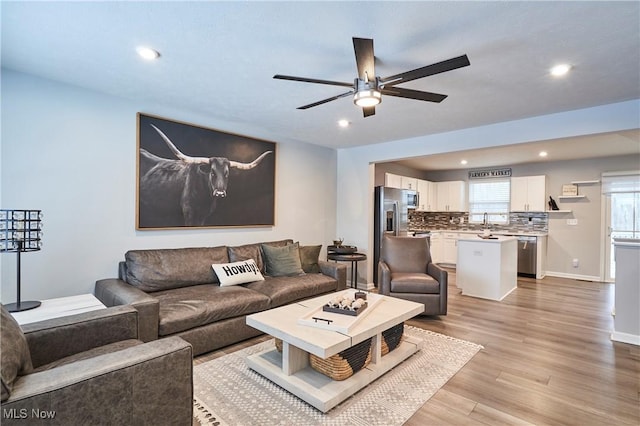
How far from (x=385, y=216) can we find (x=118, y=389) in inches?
180

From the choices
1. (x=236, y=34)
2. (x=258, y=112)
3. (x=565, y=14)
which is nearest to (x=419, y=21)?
(x=565, y=14)

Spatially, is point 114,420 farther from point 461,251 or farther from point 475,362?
point 461,251

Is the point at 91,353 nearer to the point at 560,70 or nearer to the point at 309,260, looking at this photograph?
the point at 309,260

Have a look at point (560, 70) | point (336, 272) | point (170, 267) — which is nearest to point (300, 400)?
point (170, 267)

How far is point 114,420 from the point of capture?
1.34m

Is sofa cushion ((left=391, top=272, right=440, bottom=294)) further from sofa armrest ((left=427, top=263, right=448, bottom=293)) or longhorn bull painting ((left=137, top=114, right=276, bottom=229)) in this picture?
longhorn bull painting ((left=137, top=114, right=276, bottom=229))

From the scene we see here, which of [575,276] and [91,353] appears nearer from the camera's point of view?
[91,353]

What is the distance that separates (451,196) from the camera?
7707 millimetres

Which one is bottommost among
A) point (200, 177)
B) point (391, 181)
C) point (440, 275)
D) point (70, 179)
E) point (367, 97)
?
point (440, 275)

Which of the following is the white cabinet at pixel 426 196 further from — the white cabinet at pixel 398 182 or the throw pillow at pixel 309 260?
the throw pillow at pixel 309 260

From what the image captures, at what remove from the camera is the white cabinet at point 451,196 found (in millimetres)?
7625

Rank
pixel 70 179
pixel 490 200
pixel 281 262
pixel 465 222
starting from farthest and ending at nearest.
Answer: pixel 465 222 < pixel 490 200 < pixel 281 262 < pixel 70 179

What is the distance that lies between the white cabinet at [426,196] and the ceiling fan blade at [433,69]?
5.31 metres

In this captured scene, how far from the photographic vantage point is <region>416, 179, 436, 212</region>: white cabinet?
725 cm
